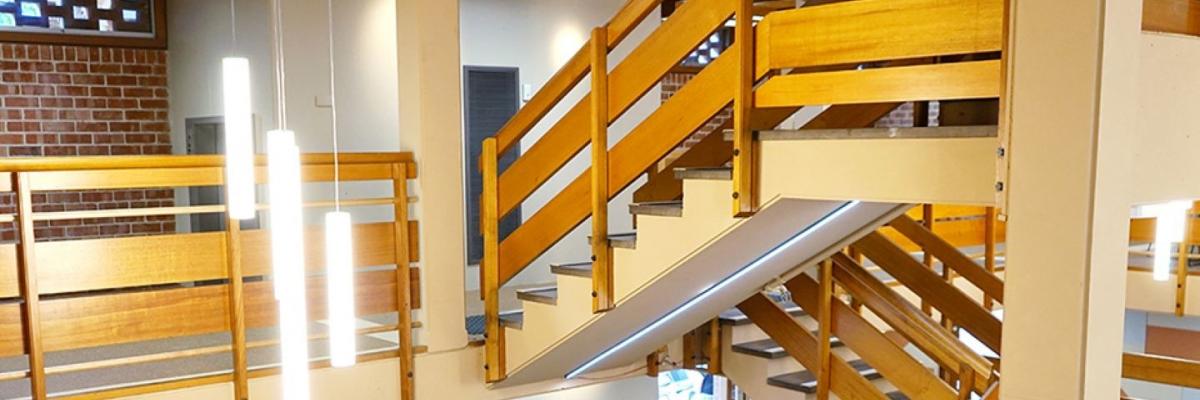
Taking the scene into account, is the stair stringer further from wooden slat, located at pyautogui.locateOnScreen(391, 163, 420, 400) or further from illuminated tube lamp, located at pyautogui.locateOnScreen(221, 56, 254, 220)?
illuminated tube lamp, located at pyautogui.locateOnScreen(221, 56, 254, 220)

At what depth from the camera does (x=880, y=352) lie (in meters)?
4.66

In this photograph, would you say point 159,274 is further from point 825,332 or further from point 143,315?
point 825,332

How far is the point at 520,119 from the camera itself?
15.1 ft

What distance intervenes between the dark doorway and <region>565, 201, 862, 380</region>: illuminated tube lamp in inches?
81.2

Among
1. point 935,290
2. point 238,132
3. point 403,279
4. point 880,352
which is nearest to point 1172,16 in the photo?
point 880,352

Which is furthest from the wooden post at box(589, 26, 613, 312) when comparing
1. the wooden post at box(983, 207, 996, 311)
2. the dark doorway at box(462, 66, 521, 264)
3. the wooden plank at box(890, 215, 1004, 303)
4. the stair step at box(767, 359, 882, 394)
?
the wooden post at box(983, 207, 996, 311)

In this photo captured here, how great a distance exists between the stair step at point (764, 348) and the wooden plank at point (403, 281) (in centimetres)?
181

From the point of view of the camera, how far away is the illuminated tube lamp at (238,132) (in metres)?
2.42

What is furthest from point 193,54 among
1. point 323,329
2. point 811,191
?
point 811,191

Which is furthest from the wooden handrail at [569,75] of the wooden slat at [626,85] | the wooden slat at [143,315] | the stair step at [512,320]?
the wooden slat at [143,315]

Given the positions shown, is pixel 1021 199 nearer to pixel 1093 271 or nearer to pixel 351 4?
pixel 1093 271

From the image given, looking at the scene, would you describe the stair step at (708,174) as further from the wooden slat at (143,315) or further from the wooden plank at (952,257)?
the wooden plank at (952,257)

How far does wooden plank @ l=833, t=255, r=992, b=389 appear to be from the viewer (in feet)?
13.5

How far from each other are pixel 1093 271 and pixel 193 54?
658 cm
